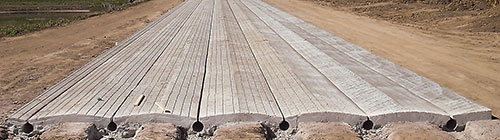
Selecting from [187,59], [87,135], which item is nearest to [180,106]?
[87,135]

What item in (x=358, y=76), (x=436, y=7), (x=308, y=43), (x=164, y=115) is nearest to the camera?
(x=164, y=115)

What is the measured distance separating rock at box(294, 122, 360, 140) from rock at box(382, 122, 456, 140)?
0.34 m

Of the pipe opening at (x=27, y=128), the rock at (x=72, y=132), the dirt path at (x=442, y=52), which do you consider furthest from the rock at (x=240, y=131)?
the dirt path at (x=442, y=52)

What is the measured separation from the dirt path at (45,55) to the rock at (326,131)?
3.17 meters

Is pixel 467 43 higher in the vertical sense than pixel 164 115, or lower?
lower

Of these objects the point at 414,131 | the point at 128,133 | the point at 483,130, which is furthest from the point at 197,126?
the point at 483,130

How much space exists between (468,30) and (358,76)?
7.62m

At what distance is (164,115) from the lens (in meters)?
3.00

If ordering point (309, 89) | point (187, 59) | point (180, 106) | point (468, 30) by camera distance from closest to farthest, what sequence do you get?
1. point (180, 106)
2. point (309, 89)
3. point (187, 59)
4. point (468, 30)

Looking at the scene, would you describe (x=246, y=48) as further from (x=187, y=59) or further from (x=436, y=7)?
(x=436, y=7)

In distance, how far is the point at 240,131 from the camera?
2.84m

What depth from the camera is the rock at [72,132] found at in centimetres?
276

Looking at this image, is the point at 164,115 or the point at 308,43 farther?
the point at 308,43

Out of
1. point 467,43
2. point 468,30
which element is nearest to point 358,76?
point 467,43
